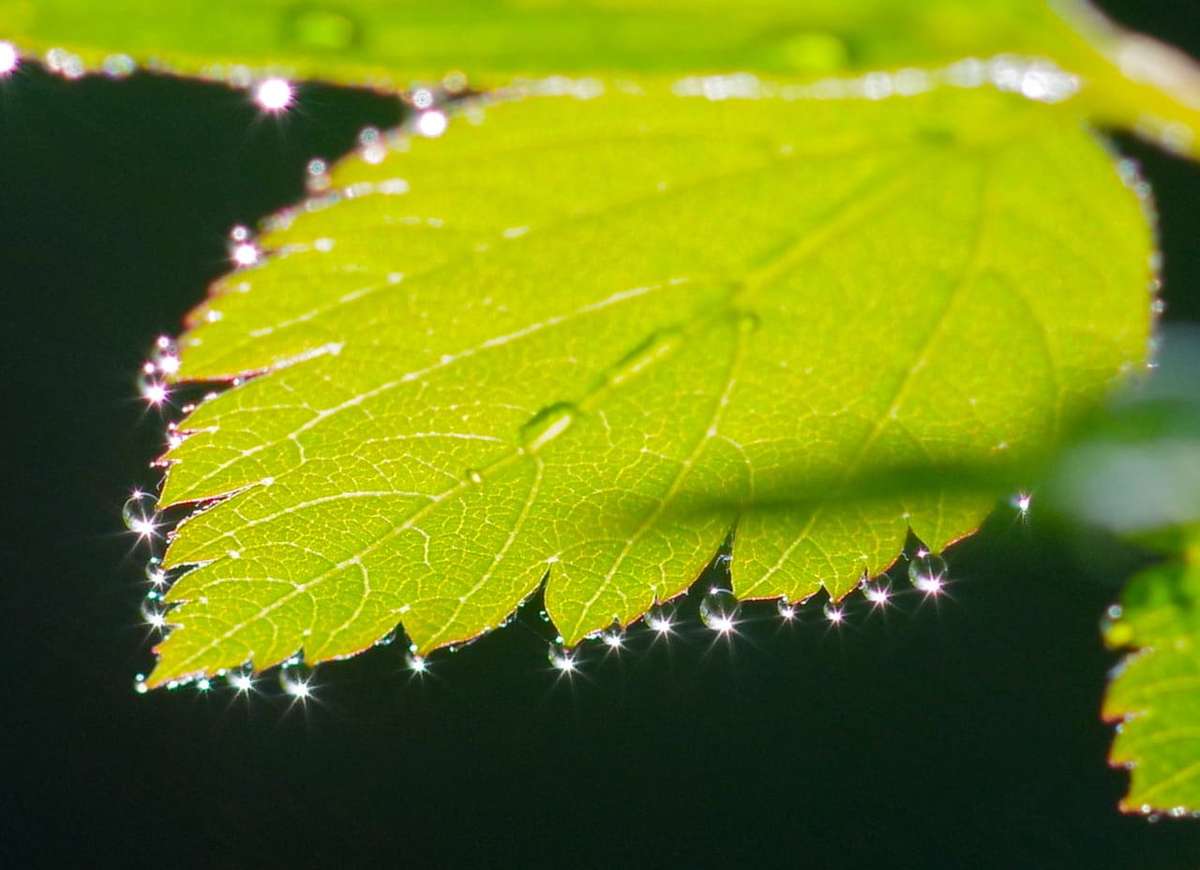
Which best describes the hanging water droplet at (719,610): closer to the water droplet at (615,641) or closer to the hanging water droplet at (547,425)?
the water droplet at (615,641)

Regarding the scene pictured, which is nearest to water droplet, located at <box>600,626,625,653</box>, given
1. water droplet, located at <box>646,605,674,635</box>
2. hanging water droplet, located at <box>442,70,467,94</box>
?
water droplet, located at <box>646,605,674,635</box>

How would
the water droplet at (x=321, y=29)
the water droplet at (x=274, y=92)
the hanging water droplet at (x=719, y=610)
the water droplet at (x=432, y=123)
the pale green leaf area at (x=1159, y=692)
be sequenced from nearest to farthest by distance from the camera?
1. the water droplet at (x=321, y=29)
2. the water droplet at (x=274, y=92)
3. the water droplet at (x=432, y=123)
4. the pale green leaf area at (x=1159, y=692)
5. the hanging water droplet at (x=719, y=610)

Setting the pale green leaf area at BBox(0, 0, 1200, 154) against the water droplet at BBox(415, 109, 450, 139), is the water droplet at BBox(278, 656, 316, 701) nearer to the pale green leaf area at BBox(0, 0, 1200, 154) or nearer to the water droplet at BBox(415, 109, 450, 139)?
the water droplet at BBox(415, 109, 450, 139)

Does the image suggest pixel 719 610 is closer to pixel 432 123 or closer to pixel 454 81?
pixel 432 123

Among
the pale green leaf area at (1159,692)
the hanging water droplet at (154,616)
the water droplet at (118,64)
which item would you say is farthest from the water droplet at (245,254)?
the pale green leaf area at (1159,692)

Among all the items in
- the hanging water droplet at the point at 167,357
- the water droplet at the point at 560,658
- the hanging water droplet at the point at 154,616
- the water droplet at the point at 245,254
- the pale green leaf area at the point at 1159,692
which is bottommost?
the pale green leaf area at the point at 1159,692
